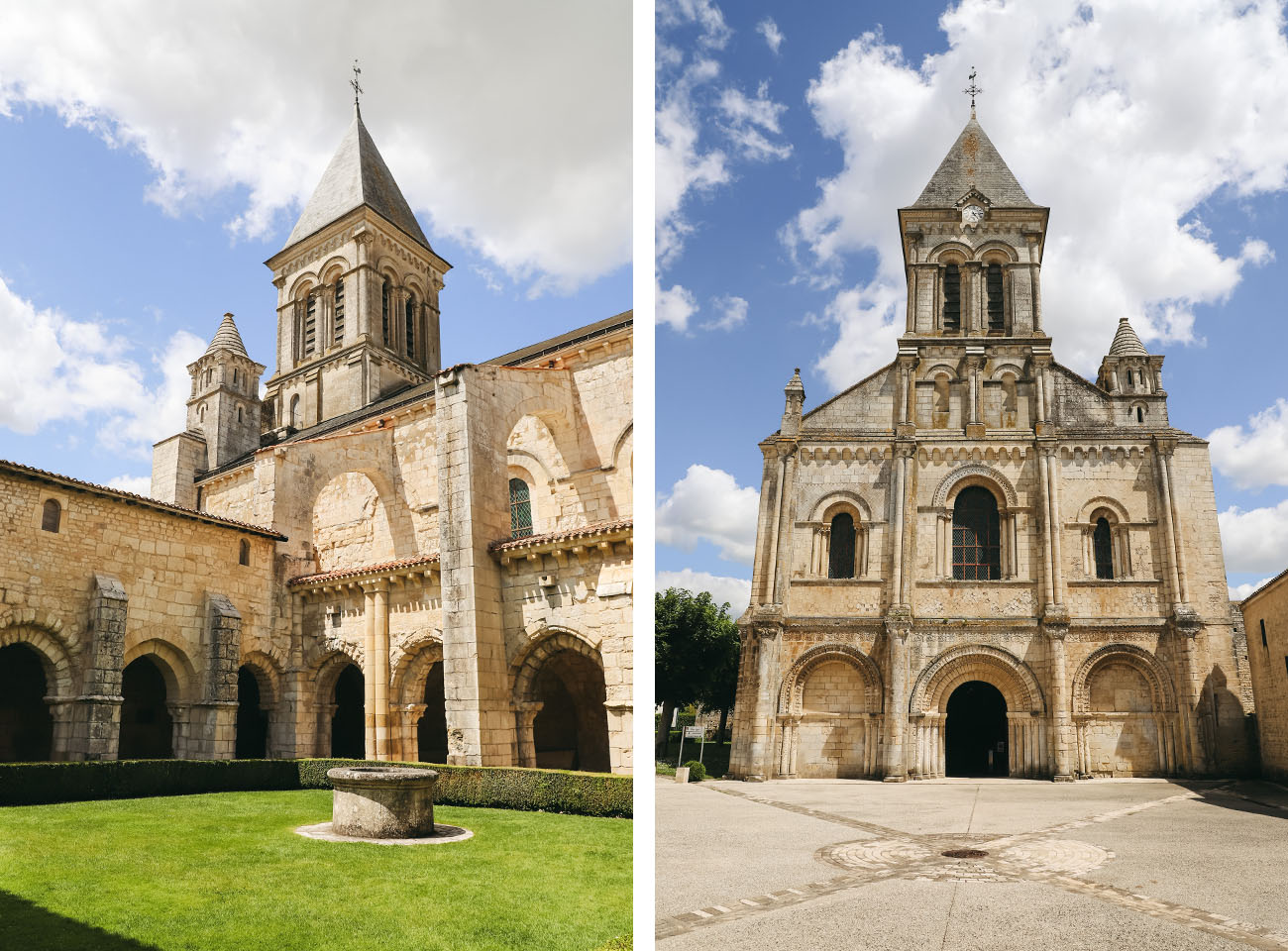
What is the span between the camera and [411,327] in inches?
1024

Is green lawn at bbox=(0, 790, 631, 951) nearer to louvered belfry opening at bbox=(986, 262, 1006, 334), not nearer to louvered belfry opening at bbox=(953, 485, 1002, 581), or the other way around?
louvered belfry opening at bbox=(953, 485, 1002, 581)

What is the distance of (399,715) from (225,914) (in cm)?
810

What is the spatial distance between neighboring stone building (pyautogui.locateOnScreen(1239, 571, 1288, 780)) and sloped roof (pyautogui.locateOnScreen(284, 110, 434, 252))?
890 inches

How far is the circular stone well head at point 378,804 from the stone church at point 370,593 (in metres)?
3.02

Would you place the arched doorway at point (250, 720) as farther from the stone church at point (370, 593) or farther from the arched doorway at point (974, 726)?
the arched doorway at point (974, 726)

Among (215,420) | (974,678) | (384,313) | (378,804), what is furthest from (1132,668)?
(215,420)

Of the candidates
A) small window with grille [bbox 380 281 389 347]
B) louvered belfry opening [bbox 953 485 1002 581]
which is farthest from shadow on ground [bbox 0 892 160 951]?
small window with grille [bbox 380 281 389 347]

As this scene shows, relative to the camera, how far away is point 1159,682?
15.2 m

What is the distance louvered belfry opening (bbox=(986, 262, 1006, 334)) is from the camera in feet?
62.0

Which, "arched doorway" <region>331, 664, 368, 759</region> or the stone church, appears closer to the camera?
the stone church

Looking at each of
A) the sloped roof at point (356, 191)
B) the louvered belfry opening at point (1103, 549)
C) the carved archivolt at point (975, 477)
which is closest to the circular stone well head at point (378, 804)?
the carved archivolt at point (975, 477)

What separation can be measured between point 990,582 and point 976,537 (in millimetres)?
1079

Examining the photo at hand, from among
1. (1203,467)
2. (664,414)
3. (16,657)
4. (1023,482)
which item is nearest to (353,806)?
(664,414)

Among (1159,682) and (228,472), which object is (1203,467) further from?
(228,472)
